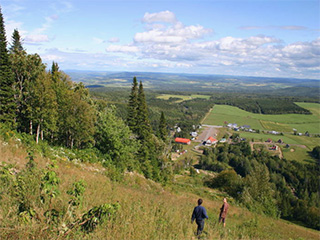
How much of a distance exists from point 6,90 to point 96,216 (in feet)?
94.6

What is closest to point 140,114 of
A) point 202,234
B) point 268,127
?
point 202,234

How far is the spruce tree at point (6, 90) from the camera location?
25.0m

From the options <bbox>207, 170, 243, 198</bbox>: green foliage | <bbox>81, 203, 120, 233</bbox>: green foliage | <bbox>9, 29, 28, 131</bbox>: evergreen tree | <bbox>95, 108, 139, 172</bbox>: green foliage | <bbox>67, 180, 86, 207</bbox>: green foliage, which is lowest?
<bbox>207, 170, 243, 198</bbox>: green foliage

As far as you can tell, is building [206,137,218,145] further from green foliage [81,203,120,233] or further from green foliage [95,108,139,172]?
green foliage [81,203,120,233]

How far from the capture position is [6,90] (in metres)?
26.6

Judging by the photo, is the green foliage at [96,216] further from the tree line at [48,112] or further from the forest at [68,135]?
the tree line at [48,112]

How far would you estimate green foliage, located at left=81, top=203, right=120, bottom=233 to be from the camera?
14.8 feet

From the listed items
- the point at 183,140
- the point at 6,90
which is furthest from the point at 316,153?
the point at 6,90

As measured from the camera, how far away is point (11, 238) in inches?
157

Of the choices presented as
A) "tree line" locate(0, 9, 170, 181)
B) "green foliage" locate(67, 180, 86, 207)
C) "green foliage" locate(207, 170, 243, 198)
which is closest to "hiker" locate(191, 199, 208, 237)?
"green foliage" locate(67, 180, 86, 207)

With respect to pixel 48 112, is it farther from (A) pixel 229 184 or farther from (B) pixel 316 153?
(B) pixel 316 153

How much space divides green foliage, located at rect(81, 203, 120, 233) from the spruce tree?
24.6 meters

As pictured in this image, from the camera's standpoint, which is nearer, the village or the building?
the village

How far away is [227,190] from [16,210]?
1530 inches
